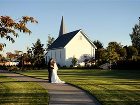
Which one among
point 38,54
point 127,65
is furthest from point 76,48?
point 127,65

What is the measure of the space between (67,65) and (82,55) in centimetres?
369

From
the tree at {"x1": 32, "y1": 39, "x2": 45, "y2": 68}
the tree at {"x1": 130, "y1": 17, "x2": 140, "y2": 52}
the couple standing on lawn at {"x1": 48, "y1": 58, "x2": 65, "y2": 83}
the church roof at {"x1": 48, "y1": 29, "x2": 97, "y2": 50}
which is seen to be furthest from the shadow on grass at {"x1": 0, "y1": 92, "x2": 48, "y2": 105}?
the tree at {"x1": 130, "y1": 17, "x2": 140, "y2": 52}

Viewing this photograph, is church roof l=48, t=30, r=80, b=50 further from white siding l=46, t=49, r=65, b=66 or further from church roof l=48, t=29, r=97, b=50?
white siding l=46, t=49, r=65, b=66

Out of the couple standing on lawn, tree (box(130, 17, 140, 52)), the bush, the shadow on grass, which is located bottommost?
the shadow on grass

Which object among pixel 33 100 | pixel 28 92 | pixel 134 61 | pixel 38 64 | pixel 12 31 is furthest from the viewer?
pixel 38 64

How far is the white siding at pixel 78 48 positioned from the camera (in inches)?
2832

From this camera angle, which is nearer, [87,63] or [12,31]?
[12,31]

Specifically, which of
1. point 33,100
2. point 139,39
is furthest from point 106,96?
point 139,39

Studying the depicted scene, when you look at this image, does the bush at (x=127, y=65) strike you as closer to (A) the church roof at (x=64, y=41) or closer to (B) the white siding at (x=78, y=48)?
(B) the white siding at (x=78, y=48)

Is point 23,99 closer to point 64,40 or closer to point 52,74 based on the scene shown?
point 52,74

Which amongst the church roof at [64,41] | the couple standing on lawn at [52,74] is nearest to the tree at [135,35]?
the church roof at [64,41]

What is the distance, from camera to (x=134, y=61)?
55969mm

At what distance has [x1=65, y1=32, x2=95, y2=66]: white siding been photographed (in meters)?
71.9

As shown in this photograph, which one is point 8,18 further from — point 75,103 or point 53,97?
point 53,97
